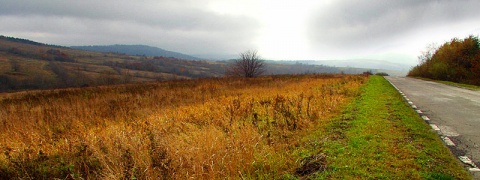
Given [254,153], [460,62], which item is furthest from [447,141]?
[460,62]

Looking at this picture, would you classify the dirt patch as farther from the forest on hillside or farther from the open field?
the forest on hillside

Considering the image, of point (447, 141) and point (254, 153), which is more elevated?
point (447, 141)

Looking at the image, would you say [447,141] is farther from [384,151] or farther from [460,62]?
[460,62]

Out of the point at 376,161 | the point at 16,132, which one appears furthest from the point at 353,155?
the point at 16,132

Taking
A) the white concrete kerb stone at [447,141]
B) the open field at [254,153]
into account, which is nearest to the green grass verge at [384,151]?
the open field at [254,153]

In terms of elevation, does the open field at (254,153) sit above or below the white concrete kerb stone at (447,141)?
below

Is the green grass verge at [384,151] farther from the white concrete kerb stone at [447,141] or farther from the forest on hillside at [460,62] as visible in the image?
the forest on hillside at [460,62]

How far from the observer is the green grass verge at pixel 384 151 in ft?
11.0

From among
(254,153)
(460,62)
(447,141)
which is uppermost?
(460,62)

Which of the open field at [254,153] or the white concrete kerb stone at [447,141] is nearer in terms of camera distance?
the open field at [254,153]

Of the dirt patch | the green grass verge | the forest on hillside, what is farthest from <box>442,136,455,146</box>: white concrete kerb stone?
the forest on hillside

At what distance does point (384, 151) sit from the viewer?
4176 millimetres

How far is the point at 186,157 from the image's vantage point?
159 inches

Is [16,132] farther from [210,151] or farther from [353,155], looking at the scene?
[353,155]
